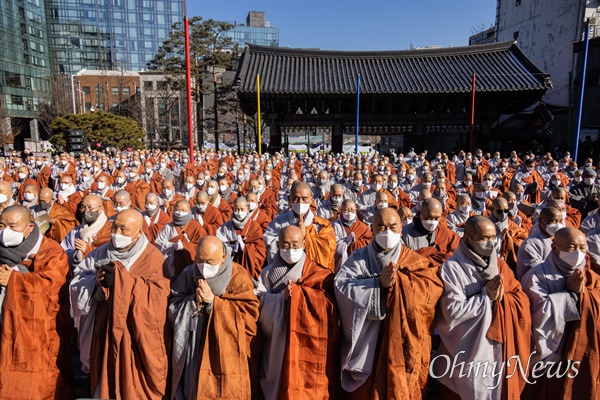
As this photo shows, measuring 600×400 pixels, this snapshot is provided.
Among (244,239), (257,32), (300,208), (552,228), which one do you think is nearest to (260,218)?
(244,239)

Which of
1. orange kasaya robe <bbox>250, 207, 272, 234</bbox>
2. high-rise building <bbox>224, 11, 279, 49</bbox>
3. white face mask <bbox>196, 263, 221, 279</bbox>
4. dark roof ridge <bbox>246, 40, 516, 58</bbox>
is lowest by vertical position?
orange kasaya robe <bbox>250, 207, 272, 234</bbox>

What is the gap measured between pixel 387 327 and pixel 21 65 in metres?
53.3

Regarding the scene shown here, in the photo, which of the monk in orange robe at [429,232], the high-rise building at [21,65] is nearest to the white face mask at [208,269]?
the monk in orange robe at [429,232]

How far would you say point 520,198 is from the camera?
28.5ft

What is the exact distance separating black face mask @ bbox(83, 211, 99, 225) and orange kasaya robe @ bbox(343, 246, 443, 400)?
12.4 feet

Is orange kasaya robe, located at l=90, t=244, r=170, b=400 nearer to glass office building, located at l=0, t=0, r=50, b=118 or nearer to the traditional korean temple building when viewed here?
the traditional korean temple building

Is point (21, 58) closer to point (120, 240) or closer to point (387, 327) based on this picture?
point (120, 240)

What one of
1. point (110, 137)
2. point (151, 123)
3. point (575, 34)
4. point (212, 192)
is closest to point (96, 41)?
point (151, 123)

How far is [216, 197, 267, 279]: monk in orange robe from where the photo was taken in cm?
538

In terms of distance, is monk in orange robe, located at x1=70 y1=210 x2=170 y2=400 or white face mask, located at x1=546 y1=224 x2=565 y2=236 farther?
white face mask, located at x1=546 y1=224 x2=565 y2=236

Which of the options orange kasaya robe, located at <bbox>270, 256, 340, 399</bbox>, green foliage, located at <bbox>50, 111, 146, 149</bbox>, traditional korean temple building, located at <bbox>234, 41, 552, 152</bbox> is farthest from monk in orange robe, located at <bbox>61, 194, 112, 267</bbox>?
green foliage, located at <bbox>50, 111, 146, 149</bbox>

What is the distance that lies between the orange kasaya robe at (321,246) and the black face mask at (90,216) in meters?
2.63

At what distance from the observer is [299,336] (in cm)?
331

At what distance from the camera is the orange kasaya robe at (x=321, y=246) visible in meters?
4.96
